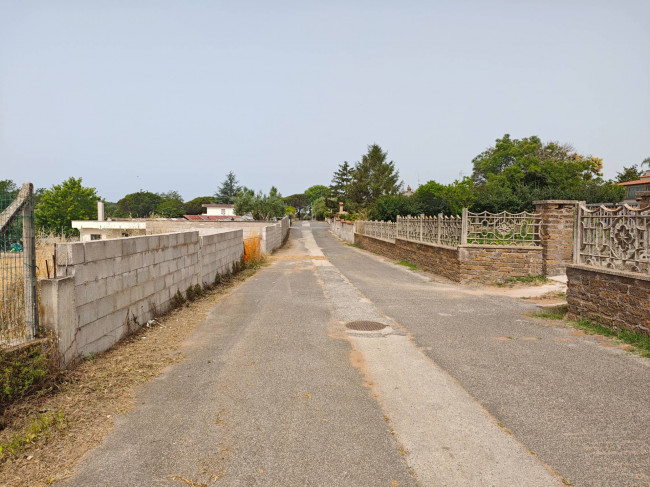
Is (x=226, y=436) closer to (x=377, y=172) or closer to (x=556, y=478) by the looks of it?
(x=556, y=478)

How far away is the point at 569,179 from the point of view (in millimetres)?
53781

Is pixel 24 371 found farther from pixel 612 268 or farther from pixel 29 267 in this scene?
pixel 612 268

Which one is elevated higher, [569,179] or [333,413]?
[569,179]

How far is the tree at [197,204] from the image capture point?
445ft

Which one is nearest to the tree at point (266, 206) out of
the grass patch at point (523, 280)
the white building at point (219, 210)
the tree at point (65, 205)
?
the tree at point (65, 205)

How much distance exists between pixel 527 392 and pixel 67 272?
16.7 ft

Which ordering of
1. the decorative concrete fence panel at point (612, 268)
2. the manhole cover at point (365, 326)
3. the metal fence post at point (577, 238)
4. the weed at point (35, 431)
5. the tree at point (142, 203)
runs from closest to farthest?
the weed at point (35, 431)
the decorative concrete fence panel at point (612, 268)
the manhole cover at point (365, 326)
the metal fence post at point (577, 238)
the tree at point (142, 203)

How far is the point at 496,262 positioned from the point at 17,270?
38.8 ft

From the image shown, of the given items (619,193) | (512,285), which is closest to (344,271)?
(512,285)

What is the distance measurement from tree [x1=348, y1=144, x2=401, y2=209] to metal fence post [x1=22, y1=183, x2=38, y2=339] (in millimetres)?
72123

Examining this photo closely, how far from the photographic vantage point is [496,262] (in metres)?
13.1

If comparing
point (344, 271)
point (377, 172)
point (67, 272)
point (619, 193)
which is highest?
point (377, 172)

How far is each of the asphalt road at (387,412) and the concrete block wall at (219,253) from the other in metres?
4.26

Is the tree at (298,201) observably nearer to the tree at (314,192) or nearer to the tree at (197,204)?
the tree at (314,192)
